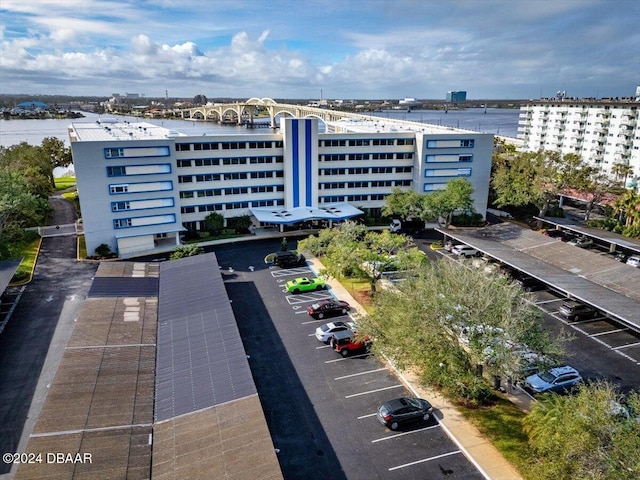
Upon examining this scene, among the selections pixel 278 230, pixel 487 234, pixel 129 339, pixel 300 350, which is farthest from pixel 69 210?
pixel 487 234

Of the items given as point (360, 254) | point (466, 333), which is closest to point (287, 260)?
point (360, 254)

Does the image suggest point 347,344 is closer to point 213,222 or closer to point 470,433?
point 470,433

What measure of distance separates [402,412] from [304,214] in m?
38.3

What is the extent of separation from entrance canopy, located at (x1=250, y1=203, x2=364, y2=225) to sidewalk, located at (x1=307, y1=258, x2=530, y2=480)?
30375 millimetres

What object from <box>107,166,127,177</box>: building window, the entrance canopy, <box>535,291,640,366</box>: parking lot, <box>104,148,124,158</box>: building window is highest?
<box>104,148,124,158</box>: building window

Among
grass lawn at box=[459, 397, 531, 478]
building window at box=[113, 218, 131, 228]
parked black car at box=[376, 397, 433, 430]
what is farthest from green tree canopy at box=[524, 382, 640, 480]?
building window at box=[113, 218, 131, 228]

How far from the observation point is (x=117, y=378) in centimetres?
2597

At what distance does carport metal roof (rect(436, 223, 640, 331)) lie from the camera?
35000mm

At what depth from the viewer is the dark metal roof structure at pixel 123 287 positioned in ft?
119

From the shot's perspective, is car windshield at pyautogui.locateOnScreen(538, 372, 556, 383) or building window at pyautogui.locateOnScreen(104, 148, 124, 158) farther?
building window at pyautogui.locateOnScreen(104, 148, 124, 158)

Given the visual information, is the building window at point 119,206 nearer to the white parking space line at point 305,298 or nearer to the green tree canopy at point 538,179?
the white parking space line at point 305,298

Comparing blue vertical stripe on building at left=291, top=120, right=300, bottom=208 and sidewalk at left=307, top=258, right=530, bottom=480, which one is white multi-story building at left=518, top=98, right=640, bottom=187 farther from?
sidewalk at left=307, top=258, right=530, bottom=480

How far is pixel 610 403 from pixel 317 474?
1332 cm

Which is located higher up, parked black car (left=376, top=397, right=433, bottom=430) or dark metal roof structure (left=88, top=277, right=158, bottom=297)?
dark metal roof structure (left=88, top=277, right=158, bottom=297)
